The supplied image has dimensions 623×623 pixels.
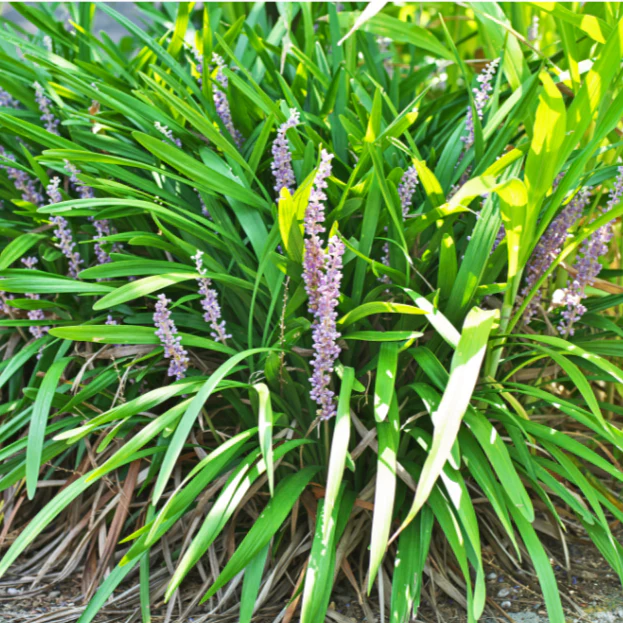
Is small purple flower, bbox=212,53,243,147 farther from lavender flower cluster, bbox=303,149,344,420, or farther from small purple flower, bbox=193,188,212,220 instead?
lavender flower cluster, bbox=303,149,344,420

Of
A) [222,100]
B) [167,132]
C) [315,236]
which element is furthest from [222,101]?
[315,236]

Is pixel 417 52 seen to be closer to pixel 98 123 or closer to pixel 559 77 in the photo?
pixel 559 77

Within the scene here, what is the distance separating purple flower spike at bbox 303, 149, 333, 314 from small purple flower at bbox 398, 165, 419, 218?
0.77ft

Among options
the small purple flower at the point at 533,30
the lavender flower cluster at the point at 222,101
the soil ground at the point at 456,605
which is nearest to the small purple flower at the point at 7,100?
the lavender flower cluster at the point at 222,101

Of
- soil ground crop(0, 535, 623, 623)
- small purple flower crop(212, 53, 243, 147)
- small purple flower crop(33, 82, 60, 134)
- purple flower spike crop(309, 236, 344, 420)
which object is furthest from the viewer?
small purple flower crop(33, 82, 60, 134)

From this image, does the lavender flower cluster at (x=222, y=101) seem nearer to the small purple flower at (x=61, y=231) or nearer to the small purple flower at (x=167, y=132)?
the small purple flower at (x=167, y=132)

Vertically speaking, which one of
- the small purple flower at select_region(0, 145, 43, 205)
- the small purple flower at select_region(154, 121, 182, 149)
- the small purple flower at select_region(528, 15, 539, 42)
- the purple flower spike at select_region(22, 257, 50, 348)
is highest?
the small purple flower at select_region(528, 15, 539, 42)

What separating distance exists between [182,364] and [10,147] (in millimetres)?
874

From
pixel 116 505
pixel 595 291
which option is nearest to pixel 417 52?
pixel 595 291

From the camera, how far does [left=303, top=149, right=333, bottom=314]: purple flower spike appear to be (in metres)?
1.18

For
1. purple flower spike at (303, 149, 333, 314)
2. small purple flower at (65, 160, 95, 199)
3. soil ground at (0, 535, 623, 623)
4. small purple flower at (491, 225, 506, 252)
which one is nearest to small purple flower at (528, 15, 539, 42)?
small purple flower at (491, 225, 506, 252)

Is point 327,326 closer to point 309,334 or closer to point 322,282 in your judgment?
point 322,282

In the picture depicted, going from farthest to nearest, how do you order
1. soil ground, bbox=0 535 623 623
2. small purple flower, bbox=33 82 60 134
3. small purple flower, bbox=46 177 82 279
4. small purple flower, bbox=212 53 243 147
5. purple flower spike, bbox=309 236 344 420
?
small purple flower, bbox=33 82 60 134, small purple flower, bbox=212 53 243 147, small purple flower, bbox=46 177 82 279, soil ground, bbox=0 535 623 623, purple flower spike, bbox=309 236 344 420

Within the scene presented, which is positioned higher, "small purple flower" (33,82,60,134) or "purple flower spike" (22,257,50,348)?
"small purple flower" (33,82,60,134)
